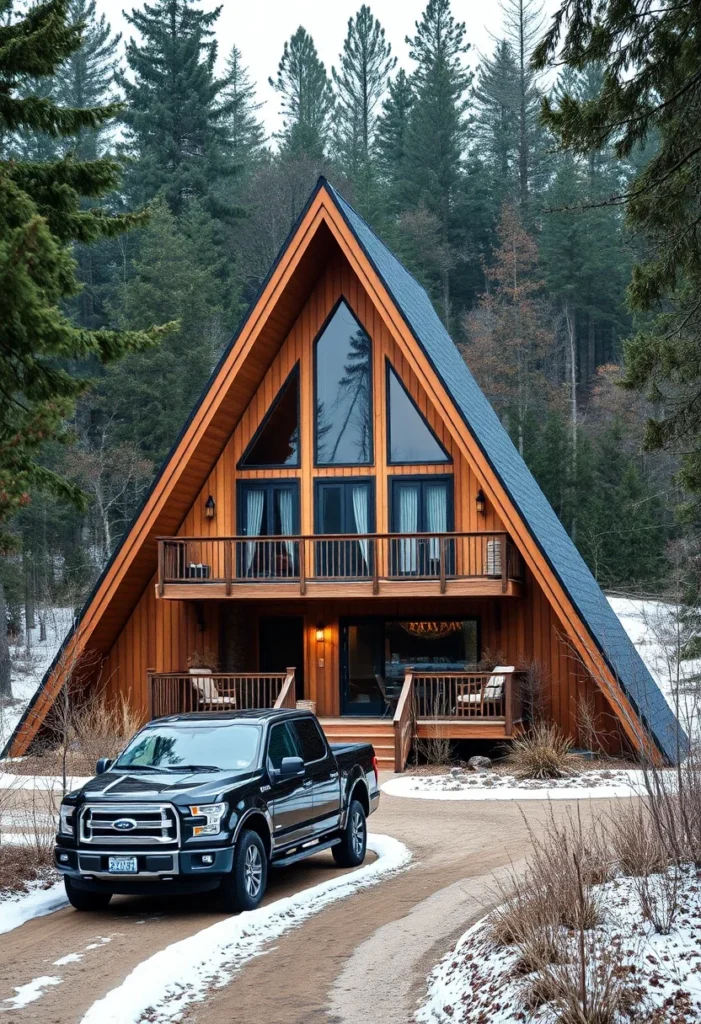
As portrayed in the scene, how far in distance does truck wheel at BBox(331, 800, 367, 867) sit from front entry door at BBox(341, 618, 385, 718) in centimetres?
1165

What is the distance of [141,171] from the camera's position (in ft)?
165

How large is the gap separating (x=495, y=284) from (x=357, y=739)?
39114 mm

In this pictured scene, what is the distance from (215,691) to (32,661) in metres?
17.5

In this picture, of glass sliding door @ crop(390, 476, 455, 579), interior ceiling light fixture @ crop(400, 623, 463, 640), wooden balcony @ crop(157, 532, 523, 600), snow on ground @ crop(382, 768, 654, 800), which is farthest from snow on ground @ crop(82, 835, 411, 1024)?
interior ceiling light fixture @ crop(400, 623, 463, 640)

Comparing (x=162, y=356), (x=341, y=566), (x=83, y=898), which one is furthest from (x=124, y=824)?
(x=162, y=356)

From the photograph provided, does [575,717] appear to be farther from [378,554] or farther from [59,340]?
[59,340]

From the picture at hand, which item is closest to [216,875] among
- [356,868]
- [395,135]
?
[356,868]

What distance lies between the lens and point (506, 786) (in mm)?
18984

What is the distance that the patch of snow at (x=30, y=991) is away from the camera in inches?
308

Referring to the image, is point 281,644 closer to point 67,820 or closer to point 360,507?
point 360,507

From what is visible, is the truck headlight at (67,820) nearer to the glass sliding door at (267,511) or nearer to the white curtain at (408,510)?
the glass sliding door at (267,511)

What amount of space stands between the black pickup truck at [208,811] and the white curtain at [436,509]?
1200 cm

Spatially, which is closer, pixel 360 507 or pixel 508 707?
pixel 508 707

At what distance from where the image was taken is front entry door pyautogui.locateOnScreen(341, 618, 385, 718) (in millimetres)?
24875
